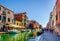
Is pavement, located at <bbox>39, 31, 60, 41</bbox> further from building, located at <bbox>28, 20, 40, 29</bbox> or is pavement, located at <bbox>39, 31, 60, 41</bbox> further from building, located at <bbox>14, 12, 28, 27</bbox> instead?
building, located at <bbox>14, 12, 28, 27</bbox>

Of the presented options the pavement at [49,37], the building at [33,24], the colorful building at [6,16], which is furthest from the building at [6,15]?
the pavement at [49,37]

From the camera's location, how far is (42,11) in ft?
4.93

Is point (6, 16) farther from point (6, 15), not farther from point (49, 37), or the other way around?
point (49, 37)

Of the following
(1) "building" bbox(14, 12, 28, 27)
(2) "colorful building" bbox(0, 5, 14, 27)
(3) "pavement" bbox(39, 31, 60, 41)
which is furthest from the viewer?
(3) "pavement" bbox(39, 31, 60, 41)

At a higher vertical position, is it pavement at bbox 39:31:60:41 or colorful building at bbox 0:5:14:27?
colorful building at bbox 0:5:14:27

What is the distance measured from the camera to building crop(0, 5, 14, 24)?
4.80 ft

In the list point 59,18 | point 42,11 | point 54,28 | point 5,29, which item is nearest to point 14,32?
point 5,29

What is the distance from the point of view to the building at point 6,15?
146 centimetres

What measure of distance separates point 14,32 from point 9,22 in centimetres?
12

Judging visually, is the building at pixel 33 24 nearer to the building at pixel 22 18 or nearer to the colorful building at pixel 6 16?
the building at pixel 22 18

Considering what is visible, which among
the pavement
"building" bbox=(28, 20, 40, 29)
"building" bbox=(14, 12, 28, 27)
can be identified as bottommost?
the pavement

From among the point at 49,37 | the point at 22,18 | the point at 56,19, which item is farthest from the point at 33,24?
the point at 56,19

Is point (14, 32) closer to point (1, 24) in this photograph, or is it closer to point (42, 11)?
point (1, 24)

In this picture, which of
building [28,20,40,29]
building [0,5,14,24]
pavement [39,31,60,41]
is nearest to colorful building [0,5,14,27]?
building [0,5,14,24]
